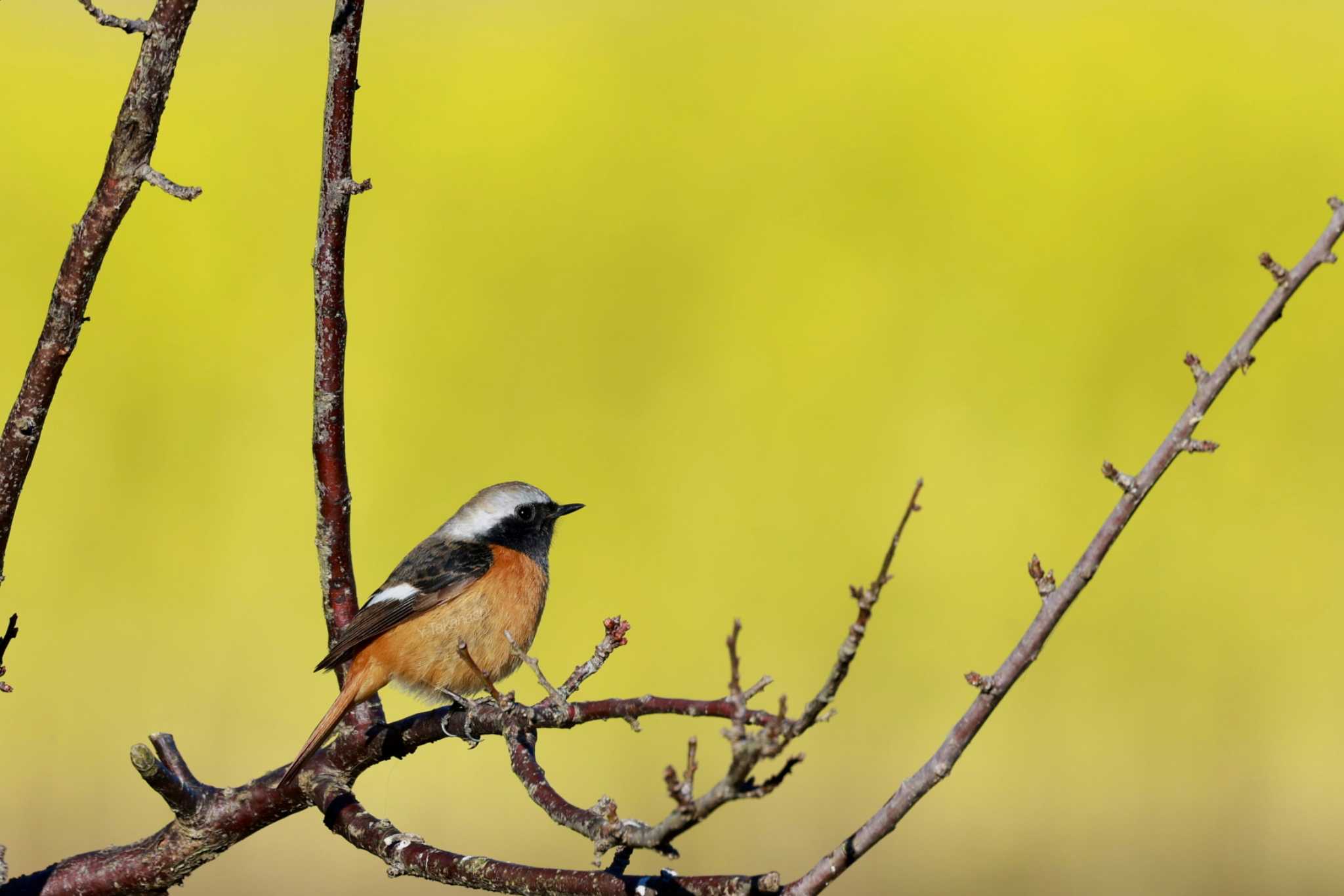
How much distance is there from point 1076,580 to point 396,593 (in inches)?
106

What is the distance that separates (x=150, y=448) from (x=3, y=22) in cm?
453

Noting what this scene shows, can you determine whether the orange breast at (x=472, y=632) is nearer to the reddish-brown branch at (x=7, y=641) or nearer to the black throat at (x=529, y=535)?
the black throat at (x=529, y=535)

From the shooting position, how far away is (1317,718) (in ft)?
36.3

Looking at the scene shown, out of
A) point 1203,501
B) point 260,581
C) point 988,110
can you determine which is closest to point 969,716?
point 260,581

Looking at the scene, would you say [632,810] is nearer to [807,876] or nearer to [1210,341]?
[1210,341]

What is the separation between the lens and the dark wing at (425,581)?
3805 mm

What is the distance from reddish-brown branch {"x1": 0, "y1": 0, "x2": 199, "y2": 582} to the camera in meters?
2.04

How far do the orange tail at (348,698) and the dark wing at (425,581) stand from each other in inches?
4.3

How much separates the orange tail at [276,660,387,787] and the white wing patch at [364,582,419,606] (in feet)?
0.88

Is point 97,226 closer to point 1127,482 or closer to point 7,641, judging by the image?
point 7,641

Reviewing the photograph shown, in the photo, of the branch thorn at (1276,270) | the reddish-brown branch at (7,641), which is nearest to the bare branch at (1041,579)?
the branch thorn at (1276,270)

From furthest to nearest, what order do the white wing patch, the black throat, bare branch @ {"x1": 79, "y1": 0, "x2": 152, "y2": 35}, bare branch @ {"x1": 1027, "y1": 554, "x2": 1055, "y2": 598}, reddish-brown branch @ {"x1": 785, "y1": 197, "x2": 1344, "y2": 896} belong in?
the black throat → the white wing patch → bare branch @ {"x1": 79, "y1": 0, "x2": 152, "y2": 35} → bare branch @ {"x1": 1027, "y1": 554, "x2": 1055, "y2": 598} → reddish-brown branch @ {"x1": 785, "y1": 197, "x2": 1344, "y2": 896}

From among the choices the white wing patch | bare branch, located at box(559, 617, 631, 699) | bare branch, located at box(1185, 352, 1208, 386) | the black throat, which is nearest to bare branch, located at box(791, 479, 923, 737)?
bare branch, located at box(1185, 352, 1208, 386)

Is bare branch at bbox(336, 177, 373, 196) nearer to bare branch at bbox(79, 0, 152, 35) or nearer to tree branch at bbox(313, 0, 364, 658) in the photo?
tree branch at bbox(313, 0, 364, 658)
